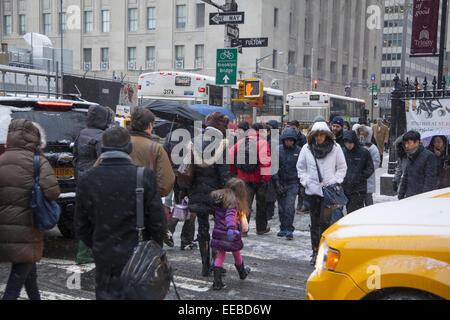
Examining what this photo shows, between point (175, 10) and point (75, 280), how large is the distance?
5066 cm

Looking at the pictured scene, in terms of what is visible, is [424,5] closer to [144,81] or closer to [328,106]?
[144,81]

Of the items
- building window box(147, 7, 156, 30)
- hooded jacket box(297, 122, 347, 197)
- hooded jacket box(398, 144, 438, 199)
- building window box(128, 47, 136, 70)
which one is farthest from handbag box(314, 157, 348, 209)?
building window box(128, 47, 136, 70)

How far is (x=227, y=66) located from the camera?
13.1 metres

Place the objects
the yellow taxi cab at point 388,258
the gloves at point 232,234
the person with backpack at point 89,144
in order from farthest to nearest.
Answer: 1. the person with backpack at point 89,144
2. the gloves at point 232,234
3. the yellow taxi cab at point 388,258

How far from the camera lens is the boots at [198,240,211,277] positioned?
5.95 meters

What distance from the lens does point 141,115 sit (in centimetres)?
533

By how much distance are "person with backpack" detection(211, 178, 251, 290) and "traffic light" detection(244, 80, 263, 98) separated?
8426 mm

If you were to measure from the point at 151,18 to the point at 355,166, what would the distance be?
50437 millimetres

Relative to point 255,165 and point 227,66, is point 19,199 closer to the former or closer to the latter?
point 255,165

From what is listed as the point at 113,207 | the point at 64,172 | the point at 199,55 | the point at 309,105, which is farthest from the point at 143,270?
the point at 199,55

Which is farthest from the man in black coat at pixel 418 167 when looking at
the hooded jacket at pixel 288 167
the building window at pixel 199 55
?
the building window at pixel 199 55

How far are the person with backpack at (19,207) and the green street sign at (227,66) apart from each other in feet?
29.9

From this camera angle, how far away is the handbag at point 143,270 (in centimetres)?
338

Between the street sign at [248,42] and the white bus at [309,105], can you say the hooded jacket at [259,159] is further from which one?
the white bus at [309,105]
